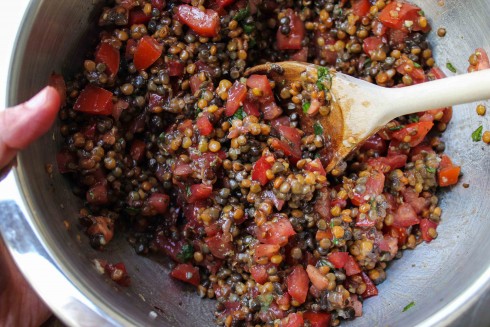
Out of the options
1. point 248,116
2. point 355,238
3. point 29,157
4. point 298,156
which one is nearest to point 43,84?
point 29,157

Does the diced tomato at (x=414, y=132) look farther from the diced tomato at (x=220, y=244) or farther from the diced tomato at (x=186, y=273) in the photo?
the diced tomato at (x=186, y=273)

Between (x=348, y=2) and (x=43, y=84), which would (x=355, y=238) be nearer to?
(x=348, y=2)

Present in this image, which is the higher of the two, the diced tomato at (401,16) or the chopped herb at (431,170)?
the diced tomato at (401,16)

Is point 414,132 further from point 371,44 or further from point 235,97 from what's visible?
point 235,97

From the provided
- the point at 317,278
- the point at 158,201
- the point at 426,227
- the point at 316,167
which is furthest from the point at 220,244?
the point at 426,227

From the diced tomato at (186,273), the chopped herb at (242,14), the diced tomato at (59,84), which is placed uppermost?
the chopped herb at (242,14)

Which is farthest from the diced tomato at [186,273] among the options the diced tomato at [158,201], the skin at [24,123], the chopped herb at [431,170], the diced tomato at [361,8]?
the diced tomato at [361,8]
